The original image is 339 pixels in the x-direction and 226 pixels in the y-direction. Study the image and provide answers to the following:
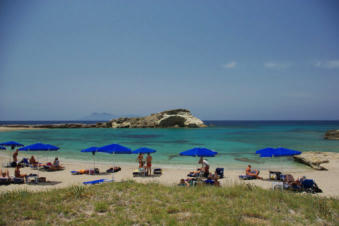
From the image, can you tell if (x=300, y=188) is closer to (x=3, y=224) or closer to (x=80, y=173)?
(x=3, y=224)

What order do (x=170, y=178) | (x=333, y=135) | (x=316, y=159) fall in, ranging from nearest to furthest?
(x=170, y=178) < (x=316, y=159) < (x=333, y=135)

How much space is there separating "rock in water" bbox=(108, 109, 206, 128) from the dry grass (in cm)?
6991

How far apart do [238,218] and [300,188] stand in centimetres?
681

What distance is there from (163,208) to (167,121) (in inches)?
2877

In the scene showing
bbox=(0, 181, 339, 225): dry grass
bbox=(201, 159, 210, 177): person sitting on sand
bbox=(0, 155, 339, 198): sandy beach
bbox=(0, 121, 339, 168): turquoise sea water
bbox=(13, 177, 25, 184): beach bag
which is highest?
bbox=(0, 181, 339, 225): dry grass

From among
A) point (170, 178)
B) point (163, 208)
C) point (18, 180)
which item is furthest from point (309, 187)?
point (18, 180)

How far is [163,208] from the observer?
19.8ft

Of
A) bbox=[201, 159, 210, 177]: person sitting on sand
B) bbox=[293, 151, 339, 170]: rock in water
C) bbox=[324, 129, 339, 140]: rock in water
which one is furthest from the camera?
bbox=[324, 129, 339, 140]: rock in water

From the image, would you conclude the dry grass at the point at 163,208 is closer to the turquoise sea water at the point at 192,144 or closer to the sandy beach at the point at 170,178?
the sandy beach at the point at 170,178

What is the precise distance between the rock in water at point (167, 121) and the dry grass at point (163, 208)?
229 ft

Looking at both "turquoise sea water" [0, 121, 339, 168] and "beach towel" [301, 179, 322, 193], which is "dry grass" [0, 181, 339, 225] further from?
"turquoise sea water" [0, 121, 339, 168]

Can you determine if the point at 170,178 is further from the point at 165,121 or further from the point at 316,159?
the point at 165,121

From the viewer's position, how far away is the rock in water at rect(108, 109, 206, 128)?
78.6 meters

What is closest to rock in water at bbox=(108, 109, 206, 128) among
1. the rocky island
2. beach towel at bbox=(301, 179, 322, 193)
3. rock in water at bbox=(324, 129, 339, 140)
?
the rocky island
